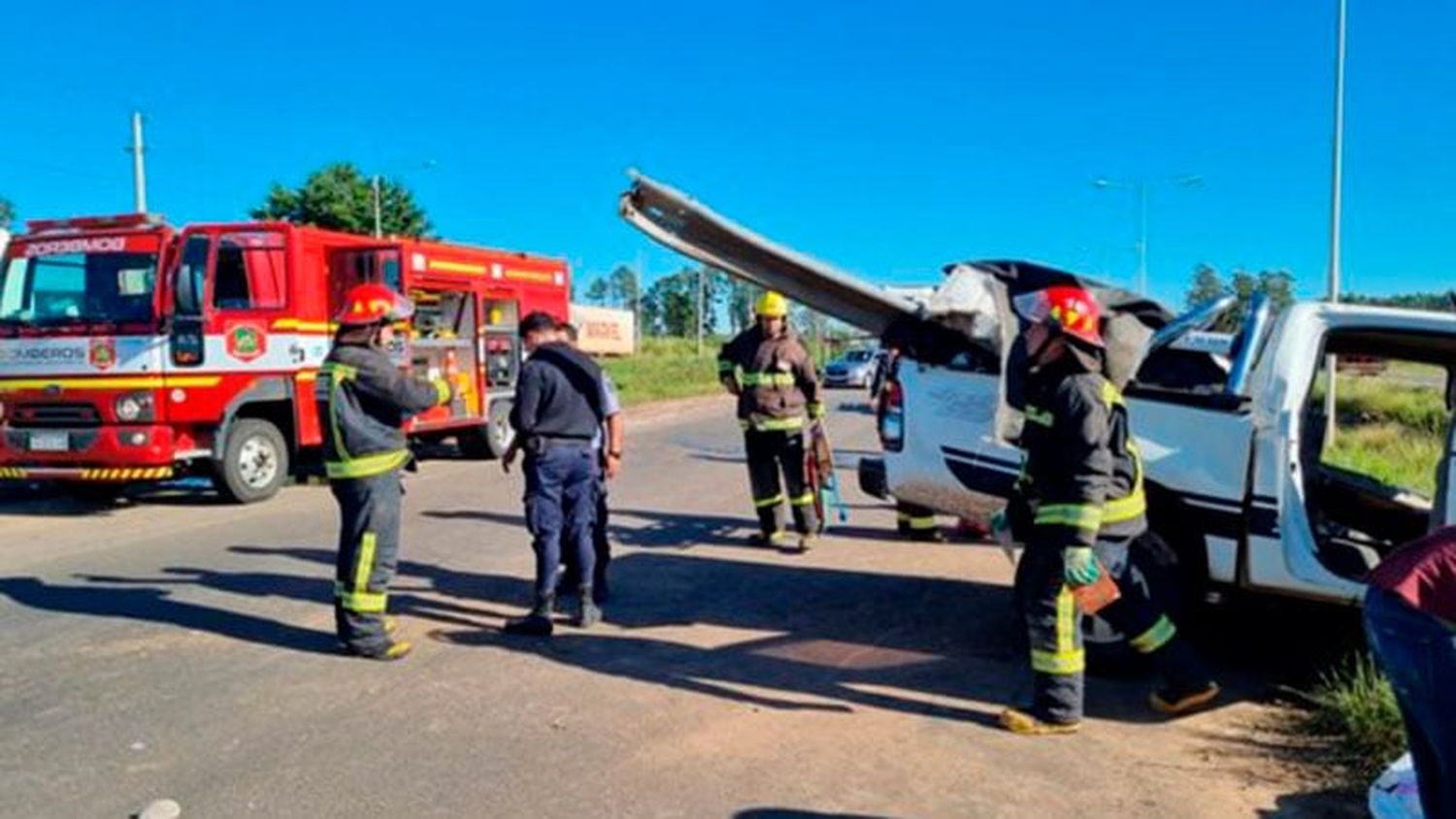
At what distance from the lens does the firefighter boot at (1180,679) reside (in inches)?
178

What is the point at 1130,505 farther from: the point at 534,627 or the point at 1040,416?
the point at 534,627

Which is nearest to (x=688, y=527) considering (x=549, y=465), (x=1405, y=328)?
(x=549, y=465)

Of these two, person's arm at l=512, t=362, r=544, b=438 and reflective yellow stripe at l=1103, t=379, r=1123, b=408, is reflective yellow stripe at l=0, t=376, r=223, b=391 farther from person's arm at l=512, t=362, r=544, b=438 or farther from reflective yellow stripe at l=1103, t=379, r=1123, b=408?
reflective yellow stripe at l=1103, t=379, r=1123, b=408

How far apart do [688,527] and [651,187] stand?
438 cm

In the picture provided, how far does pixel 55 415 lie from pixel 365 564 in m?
6.29

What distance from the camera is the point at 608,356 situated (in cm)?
6706

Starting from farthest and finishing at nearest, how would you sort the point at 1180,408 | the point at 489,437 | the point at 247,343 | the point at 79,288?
the point at 489,437
the point at 247,343
the point at 79,288
the point at 1180,408

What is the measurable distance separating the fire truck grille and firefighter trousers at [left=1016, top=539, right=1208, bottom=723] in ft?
28.3

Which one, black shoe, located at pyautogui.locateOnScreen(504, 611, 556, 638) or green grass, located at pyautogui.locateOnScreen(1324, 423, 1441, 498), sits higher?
green grass, located at pyautogui.locateOnScreen(1324, 423, 1441, 498)

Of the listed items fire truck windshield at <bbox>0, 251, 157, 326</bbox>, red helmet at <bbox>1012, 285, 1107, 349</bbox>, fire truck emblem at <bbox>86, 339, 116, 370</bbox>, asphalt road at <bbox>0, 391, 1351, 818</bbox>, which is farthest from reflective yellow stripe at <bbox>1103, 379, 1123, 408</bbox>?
fire truck emblem at <bbox>86, 339, 116, 370</bbox>

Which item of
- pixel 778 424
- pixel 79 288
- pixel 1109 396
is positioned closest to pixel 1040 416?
pixel 1109 396

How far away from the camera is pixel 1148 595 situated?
4789mm

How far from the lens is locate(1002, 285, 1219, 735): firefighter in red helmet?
4238mm

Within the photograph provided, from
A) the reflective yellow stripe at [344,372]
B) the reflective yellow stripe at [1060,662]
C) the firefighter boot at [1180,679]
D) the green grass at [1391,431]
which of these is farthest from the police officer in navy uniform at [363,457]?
the green grass at [1391,431]
